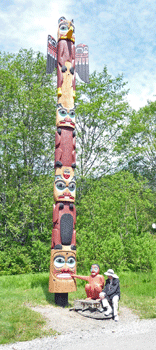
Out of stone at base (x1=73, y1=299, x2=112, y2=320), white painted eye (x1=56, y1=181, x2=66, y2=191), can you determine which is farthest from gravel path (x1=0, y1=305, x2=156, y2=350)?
white painted eye (x1=56, y1=181, x2=66, y2=191)

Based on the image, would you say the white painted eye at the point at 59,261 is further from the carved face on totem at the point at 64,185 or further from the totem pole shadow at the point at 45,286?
the carved face on totem at the point at 64,185

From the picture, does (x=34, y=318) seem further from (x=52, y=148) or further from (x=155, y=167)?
(x=155, y=167)

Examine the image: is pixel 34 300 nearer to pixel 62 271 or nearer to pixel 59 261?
pixel 62 271

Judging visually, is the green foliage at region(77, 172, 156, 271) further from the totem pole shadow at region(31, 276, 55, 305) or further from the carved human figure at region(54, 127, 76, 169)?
the carved human figure at region(54, 127, 76, 169)

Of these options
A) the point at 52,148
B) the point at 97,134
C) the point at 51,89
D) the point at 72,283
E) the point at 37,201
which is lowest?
the point at 72,283

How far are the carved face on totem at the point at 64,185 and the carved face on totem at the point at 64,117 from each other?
137 centimetres

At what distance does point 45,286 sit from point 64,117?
5974 millimetres

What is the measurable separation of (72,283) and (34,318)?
1.64 m

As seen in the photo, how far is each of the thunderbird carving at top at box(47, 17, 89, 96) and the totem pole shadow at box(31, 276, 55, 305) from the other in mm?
6045

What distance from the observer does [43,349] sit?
16.0 feet

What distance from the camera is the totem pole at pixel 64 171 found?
777cm

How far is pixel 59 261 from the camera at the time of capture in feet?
25.5

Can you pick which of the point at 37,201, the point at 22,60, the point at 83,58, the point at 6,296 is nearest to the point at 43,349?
the point at 6,296

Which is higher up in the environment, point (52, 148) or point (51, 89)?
point (51, 89)
